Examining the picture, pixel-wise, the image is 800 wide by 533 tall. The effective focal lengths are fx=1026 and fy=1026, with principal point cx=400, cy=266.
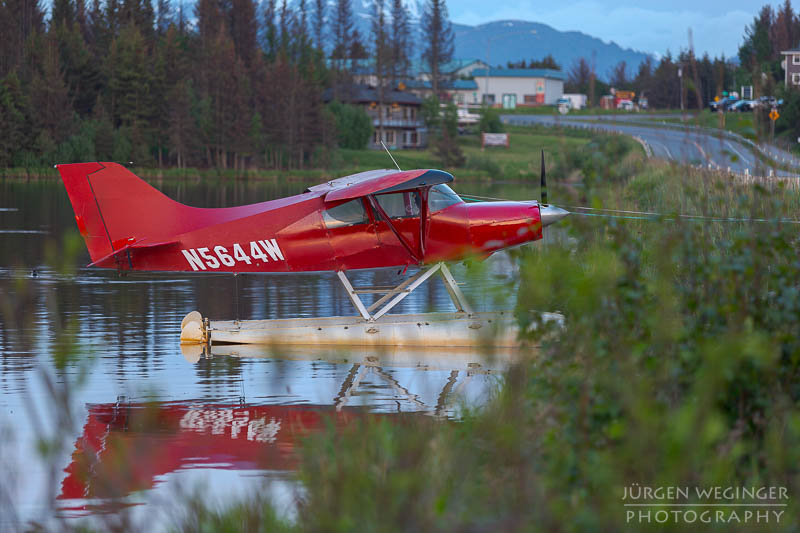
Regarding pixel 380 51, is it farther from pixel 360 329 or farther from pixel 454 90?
pixel 360 329

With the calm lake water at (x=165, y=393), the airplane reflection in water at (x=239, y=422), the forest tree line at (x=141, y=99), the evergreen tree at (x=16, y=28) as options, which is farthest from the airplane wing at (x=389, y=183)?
the evergreen tree at (x=16, y=28)

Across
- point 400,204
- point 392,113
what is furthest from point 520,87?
point 400,204

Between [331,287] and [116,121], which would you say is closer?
[331,287]

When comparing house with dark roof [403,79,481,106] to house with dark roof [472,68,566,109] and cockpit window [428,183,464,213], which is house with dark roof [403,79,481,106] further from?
cockpit window [428,183,464,213]

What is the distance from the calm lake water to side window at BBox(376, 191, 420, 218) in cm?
154

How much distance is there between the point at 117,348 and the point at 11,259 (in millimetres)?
10655

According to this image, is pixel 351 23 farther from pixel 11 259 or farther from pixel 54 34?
pixel 11 259

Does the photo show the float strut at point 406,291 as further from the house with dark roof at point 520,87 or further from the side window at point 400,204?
the house with dark roof at point 520,87

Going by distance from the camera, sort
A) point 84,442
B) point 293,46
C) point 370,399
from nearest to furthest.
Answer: point 84,442, point 370,399, point 293,46

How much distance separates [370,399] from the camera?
31.8 feet

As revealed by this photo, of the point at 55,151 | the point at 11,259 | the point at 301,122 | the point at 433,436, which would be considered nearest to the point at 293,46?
the point at 301,122

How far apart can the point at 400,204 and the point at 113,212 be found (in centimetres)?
346

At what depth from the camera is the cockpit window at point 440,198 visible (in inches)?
493

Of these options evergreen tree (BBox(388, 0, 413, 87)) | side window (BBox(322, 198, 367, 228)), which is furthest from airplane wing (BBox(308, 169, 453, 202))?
evergreen tree (BBox(388, 0, 413, 87))
